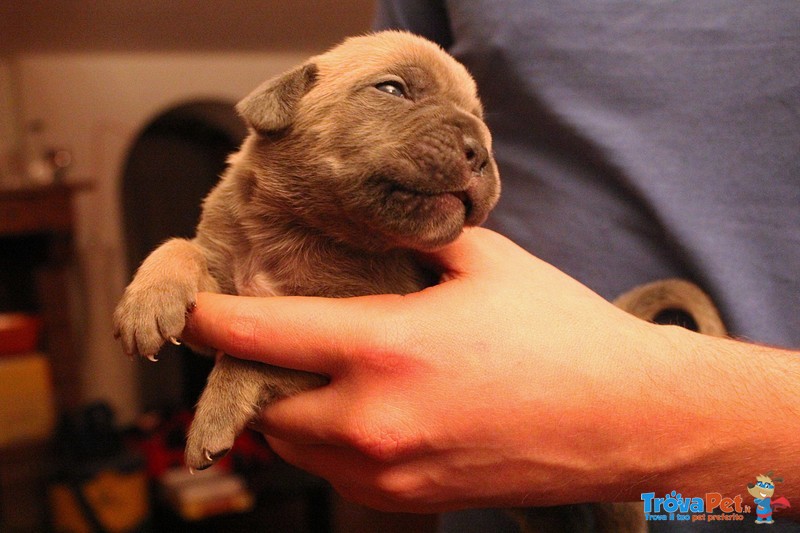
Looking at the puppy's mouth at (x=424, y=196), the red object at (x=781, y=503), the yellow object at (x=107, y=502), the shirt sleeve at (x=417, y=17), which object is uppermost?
the shirt sleeve at (x=417, y=17)

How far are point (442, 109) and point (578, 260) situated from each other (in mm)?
516

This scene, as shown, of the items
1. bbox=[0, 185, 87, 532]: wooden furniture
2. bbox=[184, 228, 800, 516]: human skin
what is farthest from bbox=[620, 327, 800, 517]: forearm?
bbox=[0, 185, 87, 532]: wooden furniture

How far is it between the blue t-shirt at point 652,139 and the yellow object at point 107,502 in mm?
4698

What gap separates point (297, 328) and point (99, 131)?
7154 millimetres

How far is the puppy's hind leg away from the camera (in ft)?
3.86

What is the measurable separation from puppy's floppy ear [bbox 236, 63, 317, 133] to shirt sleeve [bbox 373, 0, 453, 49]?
0.44m

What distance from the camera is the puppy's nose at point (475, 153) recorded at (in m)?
1.19

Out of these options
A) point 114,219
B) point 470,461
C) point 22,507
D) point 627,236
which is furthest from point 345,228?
point 114,219

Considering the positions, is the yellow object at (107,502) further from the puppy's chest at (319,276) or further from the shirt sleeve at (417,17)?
the shirt sleeve at (417,17)

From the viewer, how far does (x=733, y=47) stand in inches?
53.3

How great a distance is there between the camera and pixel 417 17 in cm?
169

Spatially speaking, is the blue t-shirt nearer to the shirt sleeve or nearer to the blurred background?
the shirt sleeve

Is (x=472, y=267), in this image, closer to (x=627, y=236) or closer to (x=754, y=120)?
(x=627, y=236)

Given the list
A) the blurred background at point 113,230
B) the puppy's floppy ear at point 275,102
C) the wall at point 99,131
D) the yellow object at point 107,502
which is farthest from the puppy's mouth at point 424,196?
the wall at point 99,131
